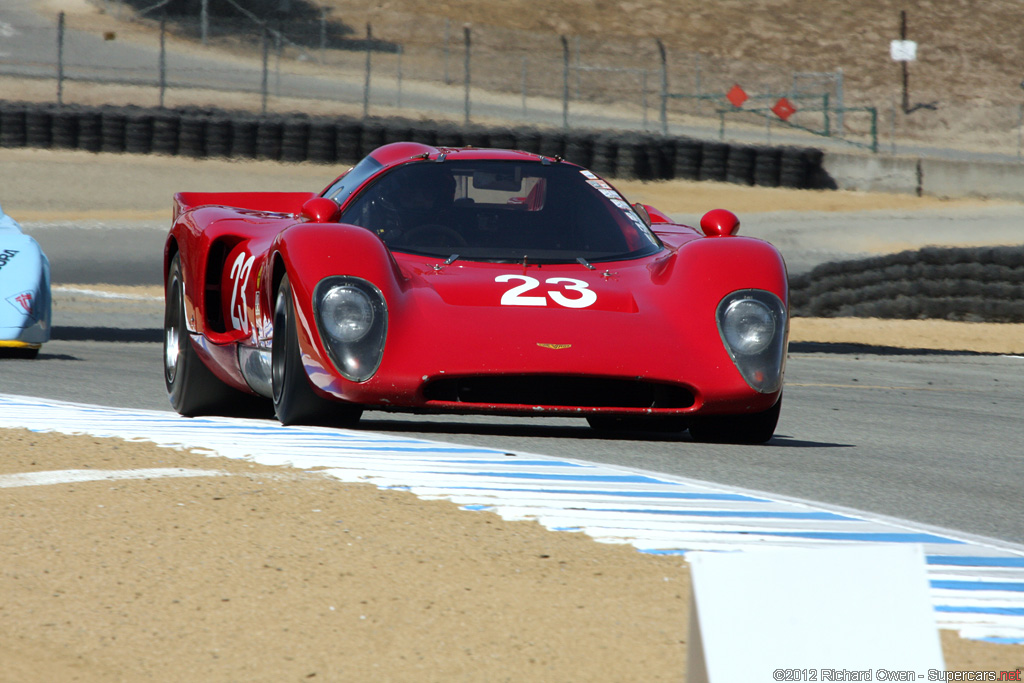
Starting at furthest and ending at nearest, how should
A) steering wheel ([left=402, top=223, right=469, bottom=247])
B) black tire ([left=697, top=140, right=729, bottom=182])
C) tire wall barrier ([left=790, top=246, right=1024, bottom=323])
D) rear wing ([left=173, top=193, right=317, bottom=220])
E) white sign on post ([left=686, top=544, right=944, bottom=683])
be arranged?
1. black tire ([left=697, top=140, right=729, bottom=182])
2. tire wall barrier ([left=790, top=246, right=1024, bottom=323])
3. rear wing ([left=173, top=193, right=317, bottom=220])
4. steering wheel ([left=402, top=223, right=469, bottom=247])
5. white sign on post ([left=686, top=544, right=944, bottom=683])

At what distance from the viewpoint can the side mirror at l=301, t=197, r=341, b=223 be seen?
5.87 m

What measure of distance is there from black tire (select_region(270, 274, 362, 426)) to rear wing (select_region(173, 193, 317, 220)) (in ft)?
5.60

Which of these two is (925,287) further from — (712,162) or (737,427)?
(712,162)

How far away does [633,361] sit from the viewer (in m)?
5.11

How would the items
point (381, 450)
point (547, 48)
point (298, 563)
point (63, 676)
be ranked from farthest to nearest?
point (547, 48) < point (381, 450) < point (298, 563) < point (63, 676)

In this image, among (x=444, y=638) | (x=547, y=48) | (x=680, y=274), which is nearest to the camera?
(x=444, y=638)

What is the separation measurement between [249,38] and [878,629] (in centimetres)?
4407

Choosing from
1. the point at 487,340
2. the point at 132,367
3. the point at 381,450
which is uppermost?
the point at 487,340

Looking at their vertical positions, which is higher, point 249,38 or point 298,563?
point 249,38

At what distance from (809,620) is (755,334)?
3.29m

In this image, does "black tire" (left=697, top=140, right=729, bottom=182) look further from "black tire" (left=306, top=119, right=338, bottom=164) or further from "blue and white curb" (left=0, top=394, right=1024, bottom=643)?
"blue and white curb" (left=0, top=394, right=1024, bottom=643)

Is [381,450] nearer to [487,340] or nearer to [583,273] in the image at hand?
[487,340]

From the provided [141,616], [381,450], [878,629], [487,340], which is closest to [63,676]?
[141,616]

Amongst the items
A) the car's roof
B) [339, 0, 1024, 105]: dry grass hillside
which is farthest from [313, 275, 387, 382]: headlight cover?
[339, 0, 1024, 105]: dry grass hillside
